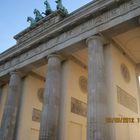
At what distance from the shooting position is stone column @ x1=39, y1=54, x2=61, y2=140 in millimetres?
12367

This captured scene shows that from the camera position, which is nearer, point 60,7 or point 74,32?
point 74,32

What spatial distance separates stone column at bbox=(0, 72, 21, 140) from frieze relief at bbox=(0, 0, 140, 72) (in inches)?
55.1

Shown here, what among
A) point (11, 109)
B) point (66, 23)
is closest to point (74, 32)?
point (66, 23)

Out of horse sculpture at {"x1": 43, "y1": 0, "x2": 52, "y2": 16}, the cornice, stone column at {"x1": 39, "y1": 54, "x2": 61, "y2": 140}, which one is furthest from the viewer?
horse sculpture at {"x1": 43, "y1": 0, "x2": 52, "y2": 16}

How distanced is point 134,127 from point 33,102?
323 inches

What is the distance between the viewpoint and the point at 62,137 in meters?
13.0

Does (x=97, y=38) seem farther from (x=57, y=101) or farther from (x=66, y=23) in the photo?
(x=57, y=101)

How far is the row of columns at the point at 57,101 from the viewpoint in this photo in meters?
10.5

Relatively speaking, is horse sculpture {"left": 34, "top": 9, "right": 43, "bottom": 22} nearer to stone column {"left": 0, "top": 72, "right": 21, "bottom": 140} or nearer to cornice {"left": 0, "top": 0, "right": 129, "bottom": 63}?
cornice {"left": 0, "top": 0, "right": 129, "bottom": 63}

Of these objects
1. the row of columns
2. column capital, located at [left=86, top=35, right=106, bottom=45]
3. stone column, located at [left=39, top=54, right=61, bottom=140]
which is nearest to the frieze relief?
column capital, located at [left=86, top=35, right=106, bottom=45]

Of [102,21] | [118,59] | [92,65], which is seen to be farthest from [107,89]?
[102,21]

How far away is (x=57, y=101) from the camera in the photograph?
44.4 ft

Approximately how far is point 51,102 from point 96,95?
10.7 ft

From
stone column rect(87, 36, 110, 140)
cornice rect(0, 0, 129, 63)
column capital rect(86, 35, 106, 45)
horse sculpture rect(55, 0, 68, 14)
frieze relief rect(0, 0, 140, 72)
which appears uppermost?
horse sculpture rect(55, 0, 68, 14)
